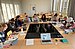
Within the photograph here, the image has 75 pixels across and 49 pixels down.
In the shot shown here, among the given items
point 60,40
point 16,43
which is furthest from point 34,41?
point 60,40

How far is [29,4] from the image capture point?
659 centimetres

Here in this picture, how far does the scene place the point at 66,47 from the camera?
152 centimetres

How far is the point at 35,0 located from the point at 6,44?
5279mm

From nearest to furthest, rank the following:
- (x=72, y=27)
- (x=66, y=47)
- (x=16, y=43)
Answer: (x=66, y=47) → (x=16, y=43) → (x=72, y=27)

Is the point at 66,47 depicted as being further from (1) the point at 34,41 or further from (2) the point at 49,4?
(2) the point at 49,4

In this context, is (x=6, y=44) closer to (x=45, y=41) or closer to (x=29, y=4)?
(x=45, y=41)

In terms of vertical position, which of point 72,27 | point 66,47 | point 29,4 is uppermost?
point 29,4

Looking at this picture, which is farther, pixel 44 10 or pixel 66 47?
pixel 44 10

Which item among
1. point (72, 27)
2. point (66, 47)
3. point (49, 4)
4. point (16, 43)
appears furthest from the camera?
point (49, 4)

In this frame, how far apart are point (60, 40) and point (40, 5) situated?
16.6ft

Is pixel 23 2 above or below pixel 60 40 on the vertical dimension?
above

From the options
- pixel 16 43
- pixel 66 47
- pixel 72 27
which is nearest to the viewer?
pixel 66 47

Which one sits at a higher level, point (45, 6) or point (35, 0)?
point (35, 0)

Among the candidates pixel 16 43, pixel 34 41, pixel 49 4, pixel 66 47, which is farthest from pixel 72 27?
pixel 49 4
